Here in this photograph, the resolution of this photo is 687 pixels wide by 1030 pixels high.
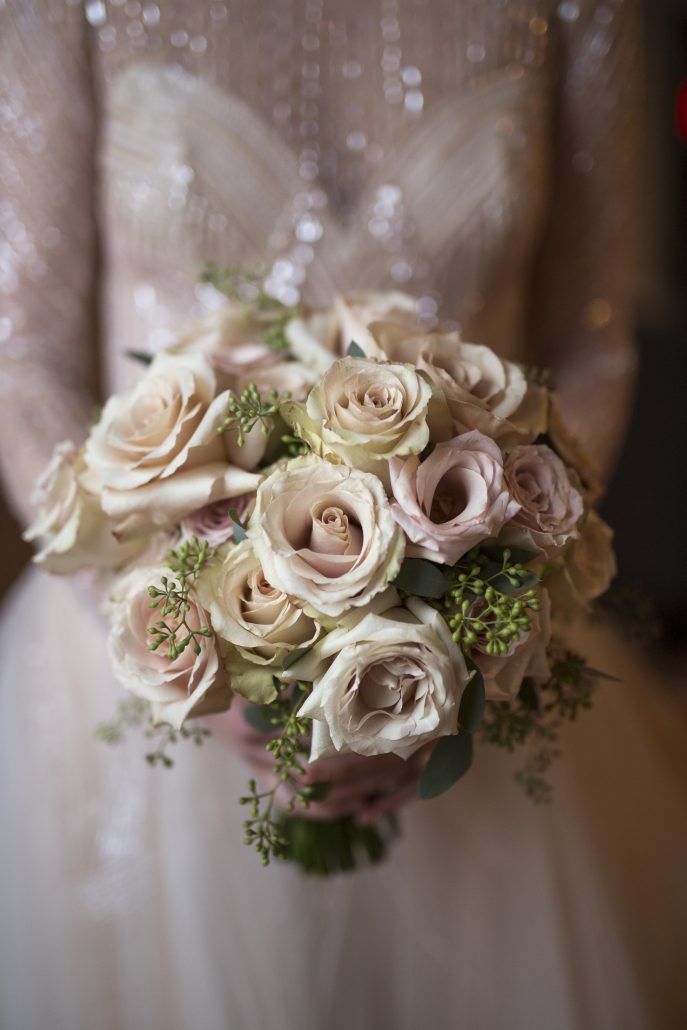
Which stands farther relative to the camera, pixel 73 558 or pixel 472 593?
pixel 73 558

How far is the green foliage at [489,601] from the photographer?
51 cm

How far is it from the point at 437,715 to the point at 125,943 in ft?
1.97

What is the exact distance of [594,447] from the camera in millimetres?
1104

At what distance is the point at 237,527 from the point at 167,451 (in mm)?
78

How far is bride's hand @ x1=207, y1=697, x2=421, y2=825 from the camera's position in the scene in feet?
2.51

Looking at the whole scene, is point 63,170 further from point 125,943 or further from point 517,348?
point 125,943

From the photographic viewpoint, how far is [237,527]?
1.83 feet

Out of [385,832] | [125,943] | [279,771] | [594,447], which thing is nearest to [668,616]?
[594,447]

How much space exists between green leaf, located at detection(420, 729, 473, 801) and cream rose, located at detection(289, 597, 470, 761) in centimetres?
9

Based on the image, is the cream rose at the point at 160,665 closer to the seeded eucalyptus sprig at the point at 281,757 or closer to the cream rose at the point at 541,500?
the seeded eucalyptus sprig at the point at 281,757

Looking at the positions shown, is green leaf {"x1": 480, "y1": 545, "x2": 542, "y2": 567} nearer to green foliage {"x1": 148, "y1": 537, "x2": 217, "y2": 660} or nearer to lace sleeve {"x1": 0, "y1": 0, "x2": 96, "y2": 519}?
green foliage {"x1": 148, "y1": 537, "x2": 217, "y2": 660}

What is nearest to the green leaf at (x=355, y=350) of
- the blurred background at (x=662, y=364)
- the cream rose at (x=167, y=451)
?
the cream rose at (x=167, y=451)

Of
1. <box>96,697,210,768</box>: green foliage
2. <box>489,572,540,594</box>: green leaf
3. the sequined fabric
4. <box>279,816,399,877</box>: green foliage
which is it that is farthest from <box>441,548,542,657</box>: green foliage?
the sequined fabric

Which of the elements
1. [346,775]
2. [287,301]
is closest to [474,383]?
[346,775]
